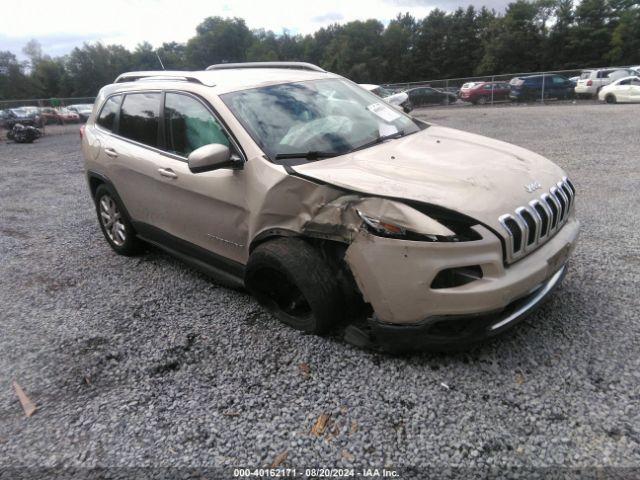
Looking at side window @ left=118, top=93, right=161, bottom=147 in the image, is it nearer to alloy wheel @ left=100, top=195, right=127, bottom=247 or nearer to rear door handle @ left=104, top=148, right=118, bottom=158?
rear door handle @ left=104, top=148, right=118, bottom=158

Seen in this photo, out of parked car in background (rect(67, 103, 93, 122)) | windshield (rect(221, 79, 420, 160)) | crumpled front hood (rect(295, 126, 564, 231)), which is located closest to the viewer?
crumpled front hood (rect(295, 126, 564, 231))

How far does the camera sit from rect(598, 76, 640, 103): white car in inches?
787

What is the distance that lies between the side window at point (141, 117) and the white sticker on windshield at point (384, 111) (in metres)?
1.80

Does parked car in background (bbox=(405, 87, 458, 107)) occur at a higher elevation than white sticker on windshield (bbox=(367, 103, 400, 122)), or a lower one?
lower

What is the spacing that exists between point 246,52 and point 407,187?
115394 mm

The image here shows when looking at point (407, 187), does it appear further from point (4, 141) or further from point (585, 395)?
point (4, 141)

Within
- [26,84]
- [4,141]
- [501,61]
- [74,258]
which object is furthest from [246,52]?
[74,258]

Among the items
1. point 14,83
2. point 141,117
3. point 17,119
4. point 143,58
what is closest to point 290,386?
point 141,117

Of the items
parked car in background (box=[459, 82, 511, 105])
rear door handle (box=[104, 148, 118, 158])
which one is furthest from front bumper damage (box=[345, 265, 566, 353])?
parked car in background (box=[459, 82, 511, 105])

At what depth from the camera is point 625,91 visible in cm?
2030

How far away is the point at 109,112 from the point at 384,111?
2.80m

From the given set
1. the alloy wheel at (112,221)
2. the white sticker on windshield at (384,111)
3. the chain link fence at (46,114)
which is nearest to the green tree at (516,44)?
the chain link fence at (46,114)

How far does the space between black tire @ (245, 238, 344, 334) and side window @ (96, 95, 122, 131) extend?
8.38 ft

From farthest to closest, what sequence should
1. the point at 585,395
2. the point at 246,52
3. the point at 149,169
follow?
1. the point at 246,52
2. the point at 149,169
3. the point at 585,395
